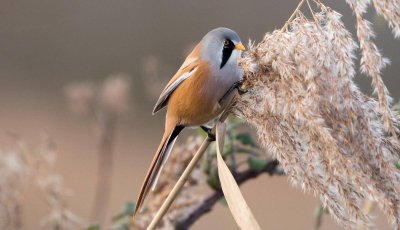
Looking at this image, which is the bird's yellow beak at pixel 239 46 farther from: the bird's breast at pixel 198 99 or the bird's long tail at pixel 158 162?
the bird's long tail at pixel 158 162

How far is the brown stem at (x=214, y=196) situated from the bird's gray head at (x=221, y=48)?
337 millimetres

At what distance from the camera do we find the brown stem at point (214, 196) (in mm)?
2211

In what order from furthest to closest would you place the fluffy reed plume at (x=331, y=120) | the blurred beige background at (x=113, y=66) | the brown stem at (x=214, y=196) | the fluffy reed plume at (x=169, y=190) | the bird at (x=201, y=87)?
the blurred beige background at (x=113, y=66)
the brown stem at (x=214, y=196)
the fluffy reed plume at (x=169, y=190)
the bird at (x=201, y=87)
the fluffy reed plume at (x=331, y=120)

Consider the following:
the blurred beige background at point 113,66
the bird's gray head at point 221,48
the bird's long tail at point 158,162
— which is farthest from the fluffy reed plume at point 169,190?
the blurred beige background at point 113,66

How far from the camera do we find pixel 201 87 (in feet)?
6.50

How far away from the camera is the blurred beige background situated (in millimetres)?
4117

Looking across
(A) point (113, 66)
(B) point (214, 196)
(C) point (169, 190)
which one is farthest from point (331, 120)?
(A) point (113, 66)

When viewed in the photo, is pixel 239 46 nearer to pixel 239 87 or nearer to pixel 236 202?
pixel 239 87

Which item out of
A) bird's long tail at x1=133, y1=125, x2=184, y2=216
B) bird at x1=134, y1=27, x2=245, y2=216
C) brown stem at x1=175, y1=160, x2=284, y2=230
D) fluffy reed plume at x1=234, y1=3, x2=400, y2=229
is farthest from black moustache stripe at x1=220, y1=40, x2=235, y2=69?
fluffy reed plume at x1=234, y1=3, x2=400, y2=229

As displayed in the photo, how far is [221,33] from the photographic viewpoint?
1992 millimetres

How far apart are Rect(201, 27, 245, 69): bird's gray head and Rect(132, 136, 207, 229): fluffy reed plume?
0.73 feet

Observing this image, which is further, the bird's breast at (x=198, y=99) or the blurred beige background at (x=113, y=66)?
the blurred beige background at (x=113, y=66)

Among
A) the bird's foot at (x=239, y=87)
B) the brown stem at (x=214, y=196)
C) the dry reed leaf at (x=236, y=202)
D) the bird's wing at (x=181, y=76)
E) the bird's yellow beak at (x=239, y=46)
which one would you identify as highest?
the bird's wing at (x=181, y=76)

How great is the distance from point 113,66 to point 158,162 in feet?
12.4
